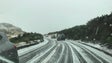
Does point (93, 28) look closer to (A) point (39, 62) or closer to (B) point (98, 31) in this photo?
(B) point (98, 31)

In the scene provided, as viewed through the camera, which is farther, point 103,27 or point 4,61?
point 103,27

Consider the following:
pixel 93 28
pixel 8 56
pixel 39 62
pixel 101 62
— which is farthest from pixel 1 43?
pixel 93 28

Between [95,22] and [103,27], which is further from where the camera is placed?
[95,22]

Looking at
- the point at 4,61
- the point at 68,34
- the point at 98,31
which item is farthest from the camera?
the point at 68,34

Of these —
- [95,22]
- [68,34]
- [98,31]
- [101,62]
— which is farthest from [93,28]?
[101,62]

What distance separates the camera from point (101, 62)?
22891 millimetres

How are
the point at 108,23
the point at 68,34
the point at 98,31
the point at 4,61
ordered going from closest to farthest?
the point at 4,61 < the point at 108,23 < the point at 98,31 < the point at 68,34

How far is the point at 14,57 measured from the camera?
41.1 feet

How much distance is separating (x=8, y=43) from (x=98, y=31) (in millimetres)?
59426

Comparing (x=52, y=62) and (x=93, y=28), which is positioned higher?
(x=93, y=28)

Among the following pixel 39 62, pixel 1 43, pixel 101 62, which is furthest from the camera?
pixel 101 62

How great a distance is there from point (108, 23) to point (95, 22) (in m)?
13.8

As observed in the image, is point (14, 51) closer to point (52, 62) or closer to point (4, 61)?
point (4, 61)

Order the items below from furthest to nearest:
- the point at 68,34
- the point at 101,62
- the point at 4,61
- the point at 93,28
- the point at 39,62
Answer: the point at 68,34 < the point at 93,28 < the point at 101,62 < the point at 39,62 < the point at 4,61
